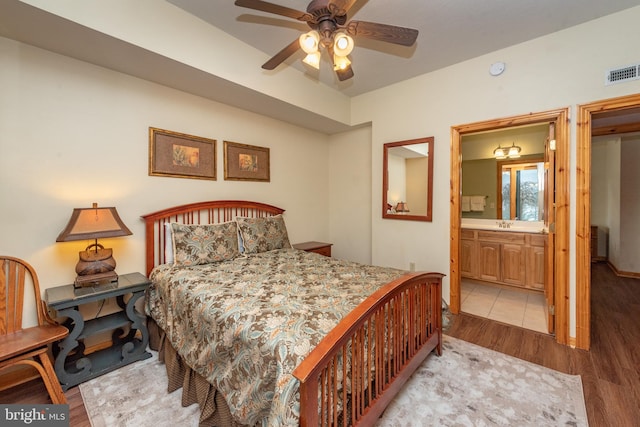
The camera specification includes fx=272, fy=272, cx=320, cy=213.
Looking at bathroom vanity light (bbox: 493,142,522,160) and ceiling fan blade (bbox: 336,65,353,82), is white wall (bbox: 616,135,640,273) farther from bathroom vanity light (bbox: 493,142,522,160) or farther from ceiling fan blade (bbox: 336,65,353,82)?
ceiling fan blade (bbox: 336,65,353,82)

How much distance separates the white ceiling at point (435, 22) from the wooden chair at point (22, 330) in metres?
2.39

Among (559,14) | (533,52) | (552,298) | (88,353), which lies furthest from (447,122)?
(88,353)

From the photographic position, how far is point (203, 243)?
2.70 m

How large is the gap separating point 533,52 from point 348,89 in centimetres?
206

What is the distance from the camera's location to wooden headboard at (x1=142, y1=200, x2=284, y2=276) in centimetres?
268

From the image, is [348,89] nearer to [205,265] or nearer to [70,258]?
[205,265]

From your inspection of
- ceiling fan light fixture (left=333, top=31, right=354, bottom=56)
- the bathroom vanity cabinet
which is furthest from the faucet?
ceiling fan light fixture (left=333, top=31, right=354, bottom=56)

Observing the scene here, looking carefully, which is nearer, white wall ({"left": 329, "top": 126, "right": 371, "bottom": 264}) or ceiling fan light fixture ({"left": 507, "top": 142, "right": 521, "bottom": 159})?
white wall ({"left": 329, "top": 126, "right": 371, "bottom": 264})

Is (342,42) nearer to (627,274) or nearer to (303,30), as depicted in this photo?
(303,30)

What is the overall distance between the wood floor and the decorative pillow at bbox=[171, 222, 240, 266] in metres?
1.18

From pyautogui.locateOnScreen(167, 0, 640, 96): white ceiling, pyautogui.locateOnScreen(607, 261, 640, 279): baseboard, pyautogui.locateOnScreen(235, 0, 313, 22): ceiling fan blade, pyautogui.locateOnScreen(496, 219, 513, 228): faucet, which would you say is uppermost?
pyautogui.locateOnScreen(167, 0, 640, 96): white ceiling

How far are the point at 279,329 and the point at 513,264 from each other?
153 inches

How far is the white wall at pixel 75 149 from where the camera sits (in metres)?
2.04

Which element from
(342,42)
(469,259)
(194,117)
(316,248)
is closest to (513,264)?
(469,259)
